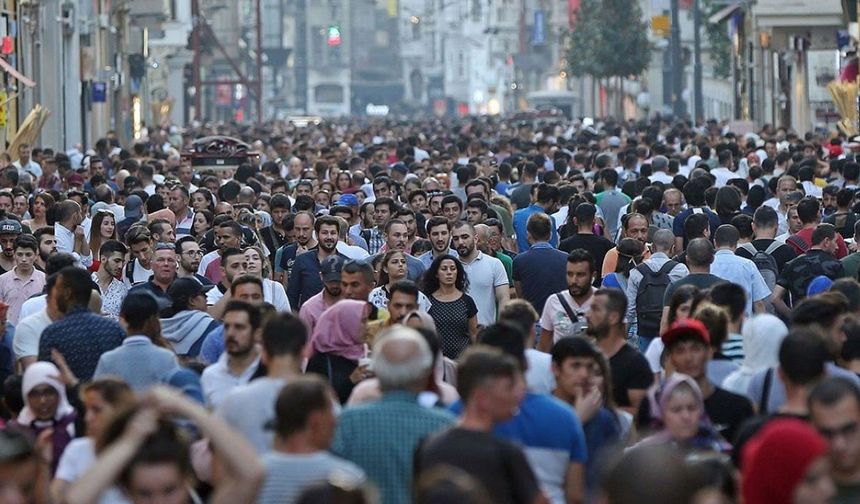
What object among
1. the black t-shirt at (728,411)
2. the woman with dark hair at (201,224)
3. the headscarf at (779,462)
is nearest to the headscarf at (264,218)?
the woman with dark hair at (201,224)

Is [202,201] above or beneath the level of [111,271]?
above

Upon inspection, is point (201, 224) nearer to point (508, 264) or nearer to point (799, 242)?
point (508, 264)

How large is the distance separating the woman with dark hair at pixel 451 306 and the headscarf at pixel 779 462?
6107mm

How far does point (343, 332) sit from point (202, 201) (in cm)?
898

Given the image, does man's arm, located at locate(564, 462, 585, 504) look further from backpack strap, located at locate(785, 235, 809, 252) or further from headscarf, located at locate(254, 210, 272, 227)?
headscarf, located at locate(254, 210, 272, 227)

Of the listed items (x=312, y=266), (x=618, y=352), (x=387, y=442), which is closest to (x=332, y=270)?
(x=312, y=266)

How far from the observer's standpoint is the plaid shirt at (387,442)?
7.73m

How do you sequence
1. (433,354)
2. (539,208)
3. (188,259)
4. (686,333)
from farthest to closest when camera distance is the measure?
(539,208), (188,259), (686,333), (433,354)

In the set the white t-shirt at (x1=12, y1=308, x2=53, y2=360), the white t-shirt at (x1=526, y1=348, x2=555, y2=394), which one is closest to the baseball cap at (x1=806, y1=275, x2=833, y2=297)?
the white t-shirt at (x1=526, y1=348, x2=555, y2=394)

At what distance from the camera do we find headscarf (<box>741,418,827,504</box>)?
6.86m

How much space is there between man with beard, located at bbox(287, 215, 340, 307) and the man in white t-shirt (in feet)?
3.14

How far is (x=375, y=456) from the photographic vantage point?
774 centimetres

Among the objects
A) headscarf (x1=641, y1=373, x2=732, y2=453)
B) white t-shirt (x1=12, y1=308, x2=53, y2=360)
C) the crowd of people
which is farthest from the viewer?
white t-shirt (x1=12, y1=308, x2=53, y2=360)

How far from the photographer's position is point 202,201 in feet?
65.7
